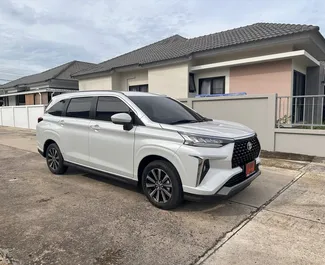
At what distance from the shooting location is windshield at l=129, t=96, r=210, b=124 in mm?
4409

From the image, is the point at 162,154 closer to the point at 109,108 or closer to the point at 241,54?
the point at 109,108

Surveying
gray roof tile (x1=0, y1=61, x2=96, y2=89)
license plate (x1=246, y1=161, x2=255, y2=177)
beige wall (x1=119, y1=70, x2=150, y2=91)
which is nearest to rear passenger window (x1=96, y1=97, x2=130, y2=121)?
license plate (x1=246, y1=161, x2=255, y2=177)

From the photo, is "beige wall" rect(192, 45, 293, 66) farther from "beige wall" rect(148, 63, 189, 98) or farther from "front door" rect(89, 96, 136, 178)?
"front door" rect(89, 96, 136, 178)

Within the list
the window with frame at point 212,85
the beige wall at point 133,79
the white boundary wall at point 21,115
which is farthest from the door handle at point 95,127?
the white boundary wall at point 21,115

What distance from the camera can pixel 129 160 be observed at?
4.43m

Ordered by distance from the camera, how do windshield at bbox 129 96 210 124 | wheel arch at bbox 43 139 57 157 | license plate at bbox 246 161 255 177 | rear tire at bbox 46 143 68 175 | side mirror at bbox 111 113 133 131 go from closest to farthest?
license plate at bbox 246 161 255 177 → side mirror at bbox 111 113 133 131 → windshield at bbox 129 96 210 124 → rear tire at bbox 46 143 68 175 → wheel arch at bbox 43 139 57 157

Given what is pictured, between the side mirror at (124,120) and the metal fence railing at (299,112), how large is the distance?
5.41 m

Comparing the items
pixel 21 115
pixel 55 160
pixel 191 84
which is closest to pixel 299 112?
pixel 191 84

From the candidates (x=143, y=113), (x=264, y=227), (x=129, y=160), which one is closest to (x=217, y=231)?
(x=264, y=227)

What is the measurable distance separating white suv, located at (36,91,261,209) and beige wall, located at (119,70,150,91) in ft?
31.9

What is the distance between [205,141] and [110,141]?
69.9 inches

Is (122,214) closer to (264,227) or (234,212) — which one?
(234,212)

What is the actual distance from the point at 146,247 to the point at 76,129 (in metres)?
3.10

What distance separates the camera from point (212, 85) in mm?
12914
